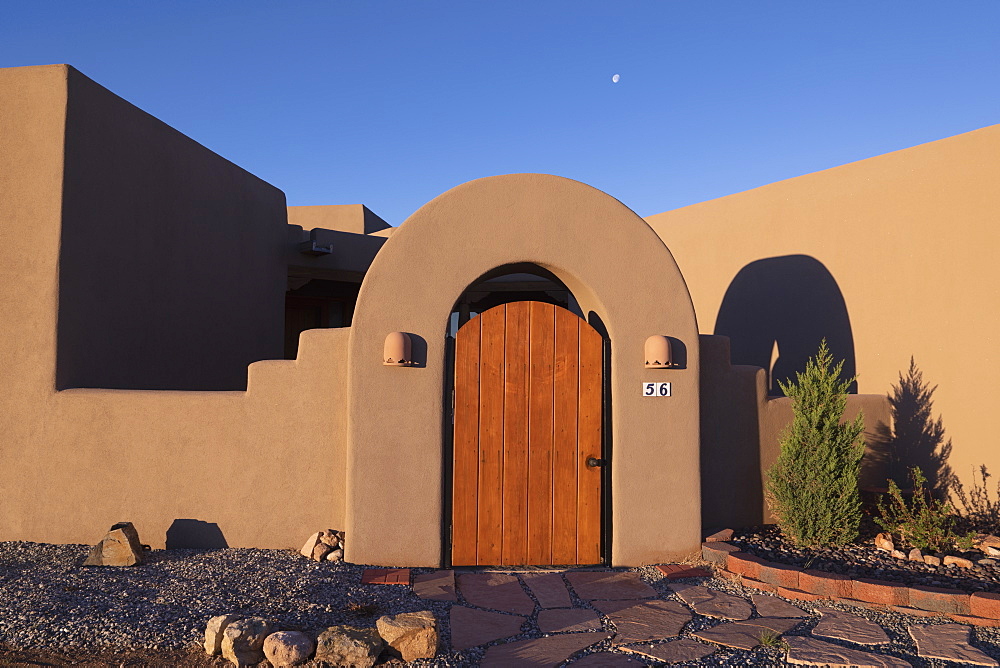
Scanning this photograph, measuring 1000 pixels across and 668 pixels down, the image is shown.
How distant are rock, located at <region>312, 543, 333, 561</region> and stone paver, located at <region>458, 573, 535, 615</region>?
1.26 m

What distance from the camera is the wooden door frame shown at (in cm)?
618

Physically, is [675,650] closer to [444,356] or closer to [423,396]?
[423,396]

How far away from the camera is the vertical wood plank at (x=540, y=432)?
6.22 meters

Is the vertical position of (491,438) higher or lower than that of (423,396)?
lower

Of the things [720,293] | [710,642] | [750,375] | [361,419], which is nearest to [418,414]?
[361,419]

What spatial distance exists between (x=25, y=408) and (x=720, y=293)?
9.51 m

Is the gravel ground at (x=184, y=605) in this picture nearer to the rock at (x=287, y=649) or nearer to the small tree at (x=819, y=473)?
the rock at (x=287, y=649)

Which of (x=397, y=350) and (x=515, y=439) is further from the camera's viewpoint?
(x=515, y=439)

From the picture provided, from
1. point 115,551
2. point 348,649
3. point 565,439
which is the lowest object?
point 348,649

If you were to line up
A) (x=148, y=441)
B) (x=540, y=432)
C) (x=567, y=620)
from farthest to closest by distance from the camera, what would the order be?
(x=148, y=441), (x=540, y=432), (x=567, y=620)

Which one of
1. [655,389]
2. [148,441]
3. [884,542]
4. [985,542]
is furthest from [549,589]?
[985,542]

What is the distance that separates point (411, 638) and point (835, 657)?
2659 millimetres

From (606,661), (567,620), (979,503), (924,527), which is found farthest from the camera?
(979,503)

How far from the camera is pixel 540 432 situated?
20.6 ft
